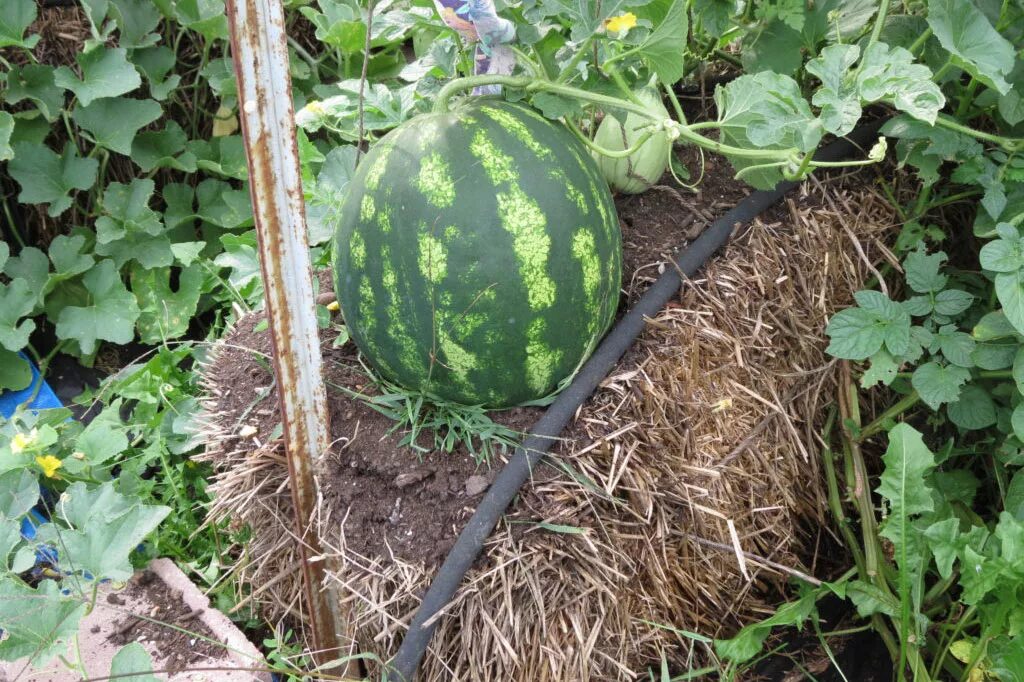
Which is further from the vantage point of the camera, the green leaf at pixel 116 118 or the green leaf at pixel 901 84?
the green leaf at pixel 116 118

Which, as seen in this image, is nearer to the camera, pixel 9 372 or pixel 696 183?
pixel 696 183

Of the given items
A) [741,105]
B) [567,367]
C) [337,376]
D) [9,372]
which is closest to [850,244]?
[741,105]

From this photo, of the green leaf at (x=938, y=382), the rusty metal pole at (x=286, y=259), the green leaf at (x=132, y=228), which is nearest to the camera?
the rusty metal pole at (x=286, y=259)

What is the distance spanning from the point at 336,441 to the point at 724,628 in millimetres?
914

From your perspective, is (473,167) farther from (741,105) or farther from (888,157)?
(888,157)

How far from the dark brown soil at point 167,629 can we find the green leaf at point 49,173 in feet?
4.28

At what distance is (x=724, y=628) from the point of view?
1.73 meters

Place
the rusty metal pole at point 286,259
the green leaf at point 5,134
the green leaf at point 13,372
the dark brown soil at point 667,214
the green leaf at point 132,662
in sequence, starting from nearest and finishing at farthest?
the rusty metal pole at point 286,259
the green leaf at point 132,662
the dark brown soil at point 667,214
the green leaf at point 5,134
the green leaf at point 13,372

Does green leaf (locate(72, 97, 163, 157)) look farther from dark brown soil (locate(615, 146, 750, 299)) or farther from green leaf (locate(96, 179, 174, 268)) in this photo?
dark brown soil (locate(615, 146, 750, 299))

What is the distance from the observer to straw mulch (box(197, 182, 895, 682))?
4.36 ft

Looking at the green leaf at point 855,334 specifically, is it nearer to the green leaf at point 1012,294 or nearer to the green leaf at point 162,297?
the green leaf at point 1012,294

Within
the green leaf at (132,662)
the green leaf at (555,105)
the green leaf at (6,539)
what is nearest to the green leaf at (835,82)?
the green leaf at (555,105)

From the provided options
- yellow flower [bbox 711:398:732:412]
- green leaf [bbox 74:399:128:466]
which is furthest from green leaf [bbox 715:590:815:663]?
green leaf [bbox 74:399:128:466]

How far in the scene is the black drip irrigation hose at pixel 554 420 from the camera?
127cm
